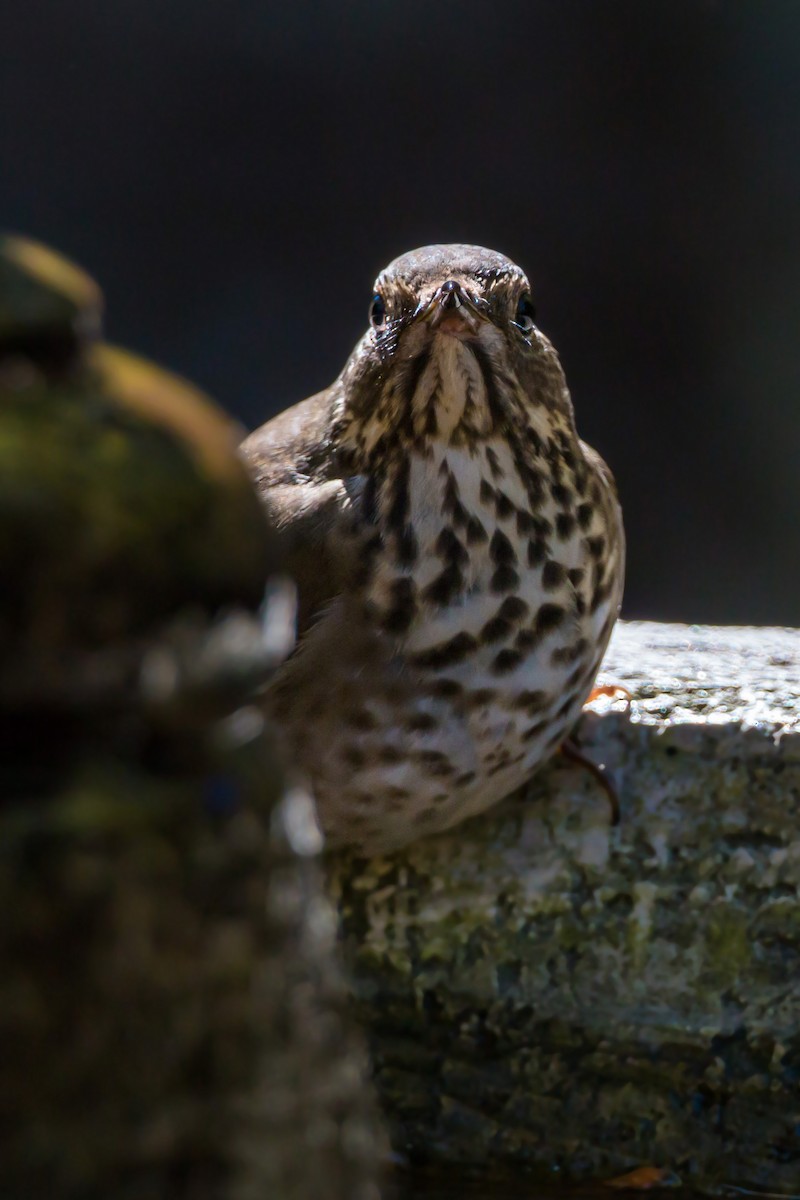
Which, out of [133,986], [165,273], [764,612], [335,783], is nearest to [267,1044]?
[133,986]

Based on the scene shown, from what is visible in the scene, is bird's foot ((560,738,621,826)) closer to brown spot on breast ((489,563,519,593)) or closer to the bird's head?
→ brown spot on breast ((489,563,519,593))

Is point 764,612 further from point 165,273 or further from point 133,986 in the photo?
point 133,986

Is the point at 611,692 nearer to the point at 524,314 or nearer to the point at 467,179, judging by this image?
the point at 524,314

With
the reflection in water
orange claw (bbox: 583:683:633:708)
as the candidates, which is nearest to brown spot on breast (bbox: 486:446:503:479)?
orange claw (bbox: 583:683:633:708)

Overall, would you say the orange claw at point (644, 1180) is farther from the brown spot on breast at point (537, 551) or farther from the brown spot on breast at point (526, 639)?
the brown spot on breast at point (537, 551)

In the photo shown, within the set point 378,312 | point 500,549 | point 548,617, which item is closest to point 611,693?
point 548,617

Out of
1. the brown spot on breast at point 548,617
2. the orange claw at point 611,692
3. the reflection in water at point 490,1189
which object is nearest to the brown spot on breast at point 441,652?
the brown spot on breast at point 548,617
